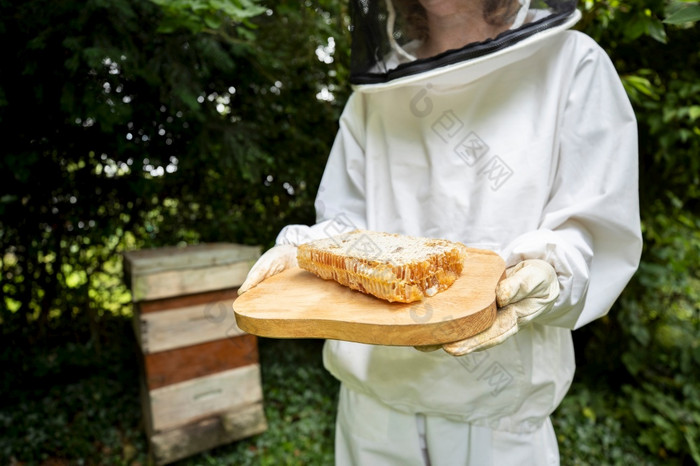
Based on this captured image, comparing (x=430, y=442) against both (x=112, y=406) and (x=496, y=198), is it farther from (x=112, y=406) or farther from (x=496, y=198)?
(x=112, y=406)

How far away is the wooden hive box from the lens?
189cm

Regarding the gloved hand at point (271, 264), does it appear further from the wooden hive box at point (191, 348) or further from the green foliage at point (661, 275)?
the green foliage at point (661, 275)

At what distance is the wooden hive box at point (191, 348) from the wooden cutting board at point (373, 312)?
1.15 metres

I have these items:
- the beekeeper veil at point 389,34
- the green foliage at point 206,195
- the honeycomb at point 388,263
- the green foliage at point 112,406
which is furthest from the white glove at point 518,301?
the green foliage at point 112,406

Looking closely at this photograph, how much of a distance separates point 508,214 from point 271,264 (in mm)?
608

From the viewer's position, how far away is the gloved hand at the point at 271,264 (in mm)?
969

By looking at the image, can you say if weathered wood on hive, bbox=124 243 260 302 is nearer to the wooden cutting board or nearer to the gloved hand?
the gloved hand

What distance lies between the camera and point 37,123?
213 centimetres

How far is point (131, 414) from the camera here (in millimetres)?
2535

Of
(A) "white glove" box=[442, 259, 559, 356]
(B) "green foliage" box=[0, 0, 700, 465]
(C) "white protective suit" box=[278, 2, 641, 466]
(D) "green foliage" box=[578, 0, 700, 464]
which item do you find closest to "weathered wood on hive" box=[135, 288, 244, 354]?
(B) "green foliage" box=[0, 0, 700, 465]

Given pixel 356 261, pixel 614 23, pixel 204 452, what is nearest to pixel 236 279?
pixel 204 452

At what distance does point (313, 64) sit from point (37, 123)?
5.25 feet

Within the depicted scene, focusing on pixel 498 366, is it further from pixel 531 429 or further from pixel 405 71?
pixel 405 71

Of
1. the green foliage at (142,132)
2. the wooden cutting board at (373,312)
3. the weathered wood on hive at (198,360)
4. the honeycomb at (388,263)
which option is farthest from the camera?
the weathered wood on hive at (198,360)
